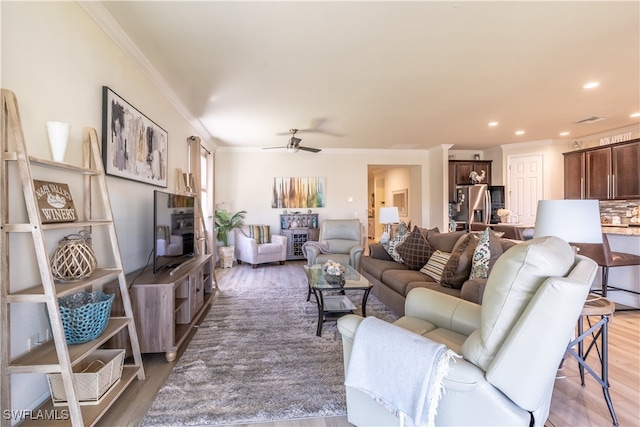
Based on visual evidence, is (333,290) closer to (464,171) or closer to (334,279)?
(334,279)

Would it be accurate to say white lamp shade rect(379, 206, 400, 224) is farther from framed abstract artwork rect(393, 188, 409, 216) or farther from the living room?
framed abstract artwork rect(393, 188, 409, 216)

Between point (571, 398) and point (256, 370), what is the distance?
2052 mm

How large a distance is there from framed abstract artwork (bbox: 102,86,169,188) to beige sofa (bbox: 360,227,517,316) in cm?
274

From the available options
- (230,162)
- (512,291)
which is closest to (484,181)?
(230,162)

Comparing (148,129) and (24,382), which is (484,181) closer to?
(148,129)

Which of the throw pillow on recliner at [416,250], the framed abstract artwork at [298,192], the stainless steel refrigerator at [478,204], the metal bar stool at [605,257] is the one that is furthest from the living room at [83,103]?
the metal bar stool at [605,257]

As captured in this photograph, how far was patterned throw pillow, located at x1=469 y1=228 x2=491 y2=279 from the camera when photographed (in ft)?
7.62

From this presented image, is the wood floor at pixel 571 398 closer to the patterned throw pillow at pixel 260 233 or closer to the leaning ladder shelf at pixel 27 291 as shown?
the leaning ladder shelf at pixel 27 291

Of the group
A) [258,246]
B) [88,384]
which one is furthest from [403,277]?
[258,246]

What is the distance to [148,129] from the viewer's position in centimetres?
302

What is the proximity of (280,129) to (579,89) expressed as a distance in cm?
416

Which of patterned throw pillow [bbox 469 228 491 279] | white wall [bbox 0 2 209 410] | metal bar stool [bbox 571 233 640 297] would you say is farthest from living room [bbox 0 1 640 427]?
metal bar stool [bbox 571 233 640 297]

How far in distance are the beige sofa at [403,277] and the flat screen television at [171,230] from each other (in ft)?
7.26

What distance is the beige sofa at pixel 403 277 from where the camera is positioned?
2.26m
